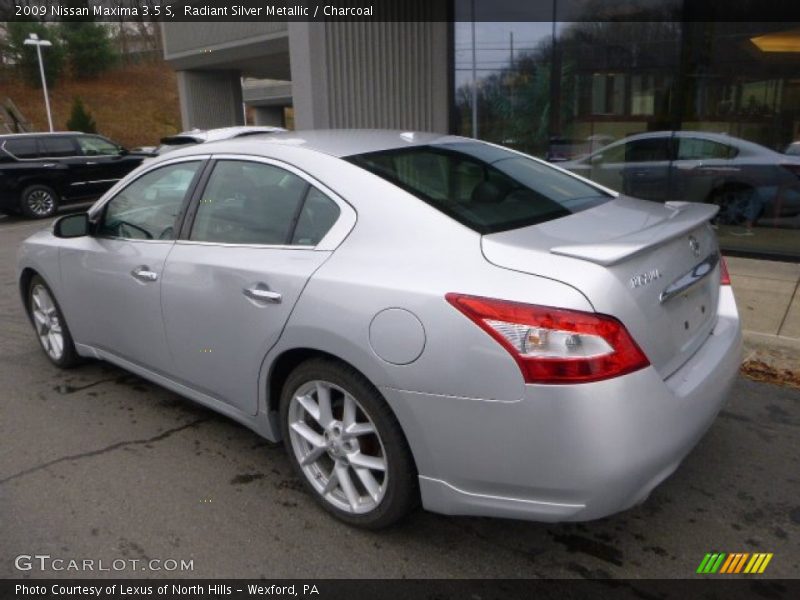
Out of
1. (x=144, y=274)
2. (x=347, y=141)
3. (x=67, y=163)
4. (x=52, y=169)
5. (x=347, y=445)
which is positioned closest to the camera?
(x=347, y=445)

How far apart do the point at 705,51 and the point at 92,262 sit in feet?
23.0

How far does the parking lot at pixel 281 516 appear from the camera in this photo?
8.37 ft

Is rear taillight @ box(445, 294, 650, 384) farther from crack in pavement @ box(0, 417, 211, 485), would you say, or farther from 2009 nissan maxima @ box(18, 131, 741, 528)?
crack in pavement @ box(0, 417, 211, 485)

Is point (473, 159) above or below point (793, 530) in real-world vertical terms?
above

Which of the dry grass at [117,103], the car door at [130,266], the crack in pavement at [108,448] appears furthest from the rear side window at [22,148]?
the dry grass at [117,103]

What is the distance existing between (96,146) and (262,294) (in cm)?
1352

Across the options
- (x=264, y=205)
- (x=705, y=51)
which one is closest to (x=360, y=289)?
(x=264, y=205)

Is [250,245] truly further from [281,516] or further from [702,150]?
[702,150]

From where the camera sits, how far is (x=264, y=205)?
303 centimetres

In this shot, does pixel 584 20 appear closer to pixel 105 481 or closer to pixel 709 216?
pixel 709 216

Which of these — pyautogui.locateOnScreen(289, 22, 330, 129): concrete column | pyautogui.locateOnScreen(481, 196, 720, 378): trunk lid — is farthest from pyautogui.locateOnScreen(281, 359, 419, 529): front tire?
pyautogui.locateOnScreen(289, 22, 330, 129): concrete column

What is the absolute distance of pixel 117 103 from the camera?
42.9 metres

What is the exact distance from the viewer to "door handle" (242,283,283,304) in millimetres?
2717

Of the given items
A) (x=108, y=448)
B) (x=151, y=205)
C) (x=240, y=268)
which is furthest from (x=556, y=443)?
(x=151, y=205)
